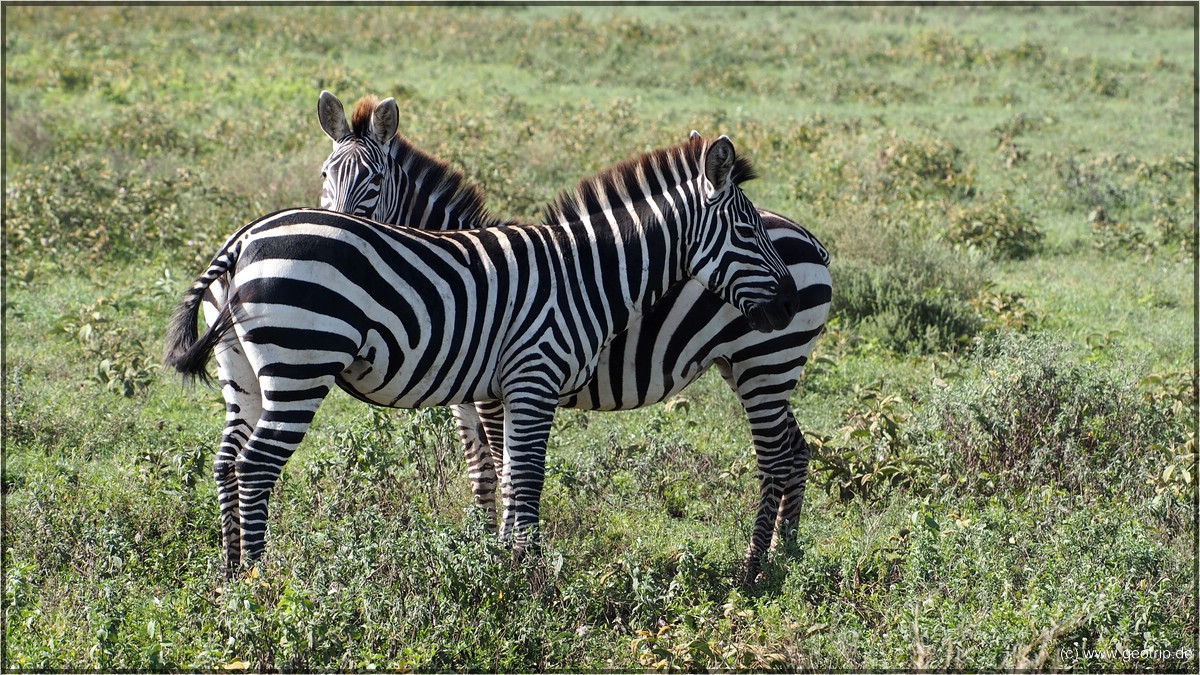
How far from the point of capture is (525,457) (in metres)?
5.39

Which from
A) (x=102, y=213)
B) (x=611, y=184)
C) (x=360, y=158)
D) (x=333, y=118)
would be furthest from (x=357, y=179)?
(x=102, y=213)

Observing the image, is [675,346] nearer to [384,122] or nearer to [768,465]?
[768,465]

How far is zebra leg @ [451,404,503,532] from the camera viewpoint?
20.6ft

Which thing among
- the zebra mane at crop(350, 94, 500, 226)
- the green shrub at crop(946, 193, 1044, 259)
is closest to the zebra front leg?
the zebra mane at crop(350, 94, 500, 226)

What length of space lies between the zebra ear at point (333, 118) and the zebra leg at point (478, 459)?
6.00 feet

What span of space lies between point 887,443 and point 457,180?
3155 mm

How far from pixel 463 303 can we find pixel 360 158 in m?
1.67

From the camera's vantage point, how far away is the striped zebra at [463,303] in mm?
4770

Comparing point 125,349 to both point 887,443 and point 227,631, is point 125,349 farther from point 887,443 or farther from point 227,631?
point 887,443

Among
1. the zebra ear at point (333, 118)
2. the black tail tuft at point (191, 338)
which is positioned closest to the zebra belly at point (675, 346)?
the black tail tuft at point (191, 338)

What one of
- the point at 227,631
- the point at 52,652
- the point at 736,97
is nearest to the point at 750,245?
the point at 227,631

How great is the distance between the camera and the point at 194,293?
4.98 meters

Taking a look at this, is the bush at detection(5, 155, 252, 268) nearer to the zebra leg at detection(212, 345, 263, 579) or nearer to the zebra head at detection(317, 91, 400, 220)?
the zebra head at detection(317, 91, 400, 220)

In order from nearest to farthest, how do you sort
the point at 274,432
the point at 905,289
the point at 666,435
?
the point at 274,432
the point at 666,435
the point at 905,289
